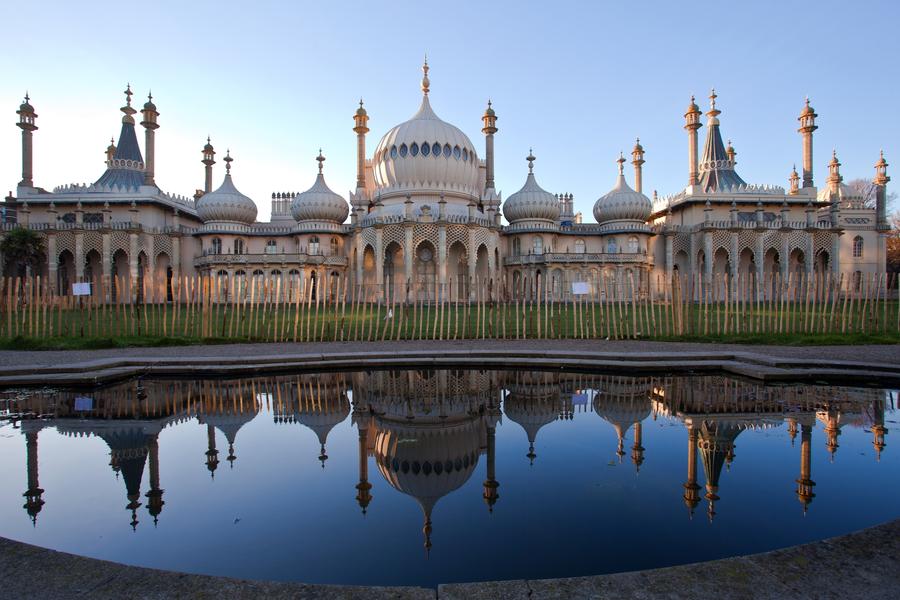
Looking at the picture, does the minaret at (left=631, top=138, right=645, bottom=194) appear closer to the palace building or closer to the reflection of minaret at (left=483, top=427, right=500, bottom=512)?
the palace building

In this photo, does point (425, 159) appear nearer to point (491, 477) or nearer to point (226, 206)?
point (226, 206)

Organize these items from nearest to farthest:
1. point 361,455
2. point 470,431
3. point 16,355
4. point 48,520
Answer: point 48,520 → point 361,455 → point 470,431 → point 16,355

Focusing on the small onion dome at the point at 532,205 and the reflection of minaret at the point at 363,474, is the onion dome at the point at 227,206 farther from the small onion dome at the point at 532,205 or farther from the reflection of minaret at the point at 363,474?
the reflection of minaret at the point at 363,474

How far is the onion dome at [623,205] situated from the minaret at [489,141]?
8493 millimetres

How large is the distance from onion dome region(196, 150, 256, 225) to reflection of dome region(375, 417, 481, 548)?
113 feet

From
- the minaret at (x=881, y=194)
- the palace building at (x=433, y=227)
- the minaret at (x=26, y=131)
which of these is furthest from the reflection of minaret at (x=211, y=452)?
the minaret at (x=881, y=194)

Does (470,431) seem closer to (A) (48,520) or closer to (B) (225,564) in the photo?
(B) (225,564)

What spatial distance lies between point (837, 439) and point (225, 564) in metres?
6.00

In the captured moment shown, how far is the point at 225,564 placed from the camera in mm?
3189

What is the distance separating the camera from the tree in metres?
30.4

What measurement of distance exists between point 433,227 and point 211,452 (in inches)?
1034

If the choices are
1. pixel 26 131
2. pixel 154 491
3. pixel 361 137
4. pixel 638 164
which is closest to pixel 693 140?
pixel 638 164

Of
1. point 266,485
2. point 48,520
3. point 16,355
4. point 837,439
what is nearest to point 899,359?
point 837,439

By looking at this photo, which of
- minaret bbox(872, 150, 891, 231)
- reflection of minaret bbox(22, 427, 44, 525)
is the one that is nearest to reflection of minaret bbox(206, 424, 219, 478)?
reflection of minaret bbox(22, 427, 44, 525)
